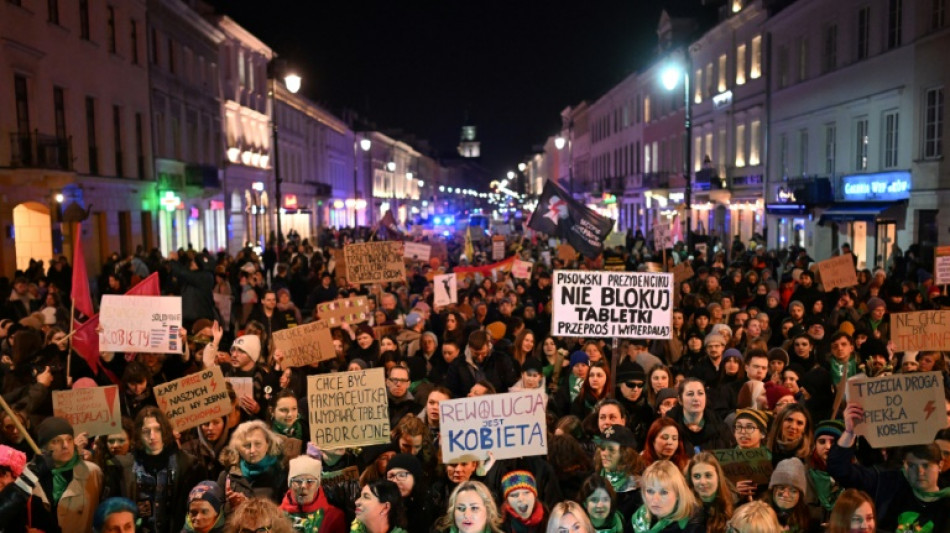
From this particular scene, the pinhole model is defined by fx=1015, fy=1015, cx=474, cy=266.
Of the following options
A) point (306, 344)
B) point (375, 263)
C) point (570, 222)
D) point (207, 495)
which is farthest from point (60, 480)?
point (570, 222)

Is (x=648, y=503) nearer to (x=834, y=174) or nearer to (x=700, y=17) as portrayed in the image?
(x=834, y=174)

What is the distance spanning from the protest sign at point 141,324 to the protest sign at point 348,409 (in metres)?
2.81

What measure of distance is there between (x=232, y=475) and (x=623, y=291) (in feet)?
14.2

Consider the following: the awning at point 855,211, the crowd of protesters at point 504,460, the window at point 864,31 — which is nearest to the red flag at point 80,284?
the crowd of protesters at point 504,460

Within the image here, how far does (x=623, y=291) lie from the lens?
9.45 meters

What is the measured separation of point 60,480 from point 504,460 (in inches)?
113

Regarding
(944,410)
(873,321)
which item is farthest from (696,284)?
(944,410)

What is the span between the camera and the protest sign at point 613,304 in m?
9.38

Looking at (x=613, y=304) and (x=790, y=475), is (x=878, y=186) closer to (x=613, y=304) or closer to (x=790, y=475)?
(x=613, y=304)

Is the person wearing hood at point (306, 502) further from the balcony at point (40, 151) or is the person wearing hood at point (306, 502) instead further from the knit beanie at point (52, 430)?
the balcony at point (40, 151)

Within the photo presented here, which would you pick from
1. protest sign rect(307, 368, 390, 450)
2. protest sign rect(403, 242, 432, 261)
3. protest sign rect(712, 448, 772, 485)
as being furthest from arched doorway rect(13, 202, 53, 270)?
protest sign rect(712, 448, 772, 485)

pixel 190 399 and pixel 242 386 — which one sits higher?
pixel 190 399

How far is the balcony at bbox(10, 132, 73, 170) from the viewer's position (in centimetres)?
2412

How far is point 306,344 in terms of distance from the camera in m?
9.94
